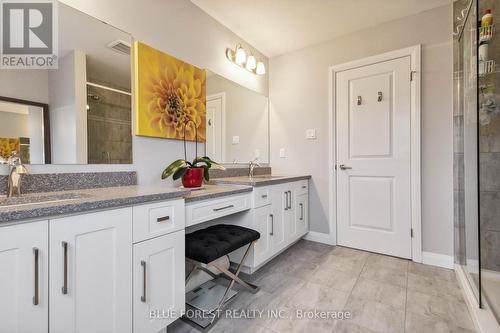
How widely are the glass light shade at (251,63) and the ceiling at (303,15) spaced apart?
207 millimetres

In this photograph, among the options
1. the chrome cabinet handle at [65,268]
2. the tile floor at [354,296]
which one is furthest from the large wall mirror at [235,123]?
the chrome cabinet handle at [65,268]

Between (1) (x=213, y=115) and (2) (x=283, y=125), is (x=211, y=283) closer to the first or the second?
(1) (x=213, y=115)

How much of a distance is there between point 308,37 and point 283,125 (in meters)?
1.03

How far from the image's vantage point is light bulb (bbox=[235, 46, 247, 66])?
8.32 feet

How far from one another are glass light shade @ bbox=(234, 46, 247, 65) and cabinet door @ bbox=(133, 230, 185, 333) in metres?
1.98

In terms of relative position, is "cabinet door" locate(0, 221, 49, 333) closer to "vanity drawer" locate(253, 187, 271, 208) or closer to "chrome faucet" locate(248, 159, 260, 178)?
"vanity drawer" locate(253, 187, 271, 208)

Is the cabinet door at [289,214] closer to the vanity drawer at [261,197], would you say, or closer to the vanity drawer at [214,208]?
the vanity drawer at [261,197]

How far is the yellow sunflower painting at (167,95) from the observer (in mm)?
1641

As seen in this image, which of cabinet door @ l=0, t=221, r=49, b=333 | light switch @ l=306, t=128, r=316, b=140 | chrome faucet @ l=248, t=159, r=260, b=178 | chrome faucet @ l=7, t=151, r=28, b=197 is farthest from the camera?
light switch @ l=306, t=128, r=316, b=140

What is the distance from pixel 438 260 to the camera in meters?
2.18

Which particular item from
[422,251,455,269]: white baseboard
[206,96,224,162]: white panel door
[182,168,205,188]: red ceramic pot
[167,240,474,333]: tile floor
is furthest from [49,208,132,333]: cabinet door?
[422,251,455,269]: white baseboard

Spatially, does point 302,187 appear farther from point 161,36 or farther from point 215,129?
point 161,36

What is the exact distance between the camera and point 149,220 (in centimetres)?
114

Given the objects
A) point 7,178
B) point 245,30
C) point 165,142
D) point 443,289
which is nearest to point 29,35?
point 7,178
